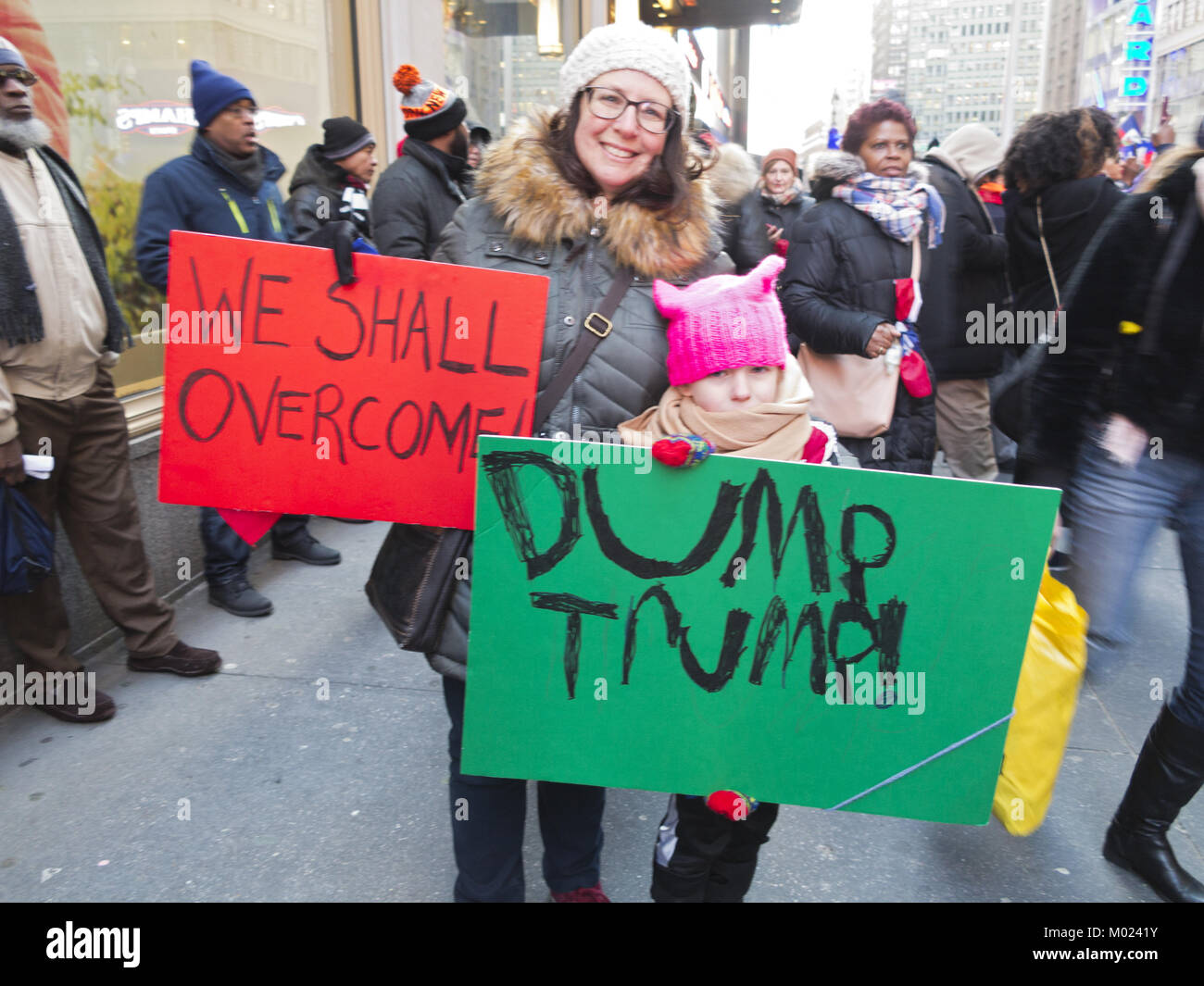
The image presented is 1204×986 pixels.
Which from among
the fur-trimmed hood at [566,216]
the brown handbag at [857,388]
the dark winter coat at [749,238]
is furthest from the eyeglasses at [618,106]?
the dark winter coat at [749,238]

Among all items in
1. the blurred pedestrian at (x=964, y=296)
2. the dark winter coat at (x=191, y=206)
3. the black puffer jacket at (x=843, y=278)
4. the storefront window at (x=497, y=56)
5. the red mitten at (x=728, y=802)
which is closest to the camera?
the red mitten at (x=728, y=802)

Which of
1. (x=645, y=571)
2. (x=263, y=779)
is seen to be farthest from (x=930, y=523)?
(x=263, y=779)

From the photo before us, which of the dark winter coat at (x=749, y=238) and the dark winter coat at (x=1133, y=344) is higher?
the dark winter coat at (x=749, y=238)

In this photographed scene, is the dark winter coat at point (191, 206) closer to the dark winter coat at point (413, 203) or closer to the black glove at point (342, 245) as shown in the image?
the dark winter coat at point (413, 203)

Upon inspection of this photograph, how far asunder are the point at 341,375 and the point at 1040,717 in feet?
5.00

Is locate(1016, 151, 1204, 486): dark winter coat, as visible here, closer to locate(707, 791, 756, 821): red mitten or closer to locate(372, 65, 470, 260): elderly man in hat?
locate(707, 791, 756, 821): red mitten

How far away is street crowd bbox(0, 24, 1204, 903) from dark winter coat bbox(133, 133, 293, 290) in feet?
0.04

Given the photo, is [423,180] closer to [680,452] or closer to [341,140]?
[341,140]

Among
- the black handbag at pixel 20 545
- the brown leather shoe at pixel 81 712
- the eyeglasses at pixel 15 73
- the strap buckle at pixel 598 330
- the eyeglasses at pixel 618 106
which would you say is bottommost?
the brown leather shoe at pixel 81 712

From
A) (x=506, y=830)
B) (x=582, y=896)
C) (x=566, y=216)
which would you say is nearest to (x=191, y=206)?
(x=566, y=216)

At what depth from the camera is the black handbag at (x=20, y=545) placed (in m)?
2.89

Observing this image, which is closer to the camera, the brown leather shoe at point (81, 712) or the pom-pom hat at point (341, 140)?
the brown leather shoe at point (81, 712)

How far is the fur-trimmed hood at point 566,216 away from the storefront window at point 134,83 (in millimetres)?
3270

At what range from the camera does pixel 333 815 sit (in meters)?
2.88
